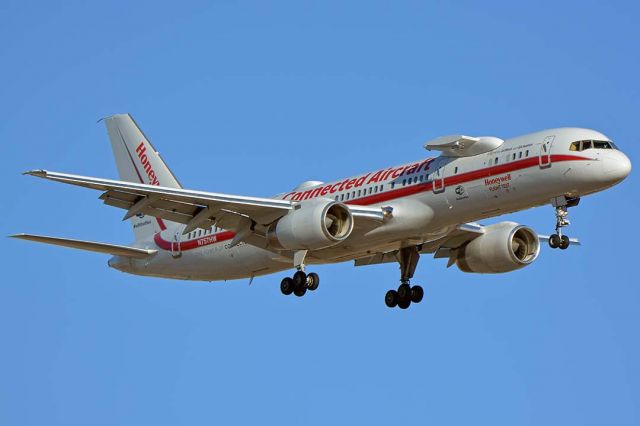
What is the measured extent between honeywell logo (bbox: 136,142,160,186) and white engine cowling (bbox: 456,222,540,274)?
46.9 ft

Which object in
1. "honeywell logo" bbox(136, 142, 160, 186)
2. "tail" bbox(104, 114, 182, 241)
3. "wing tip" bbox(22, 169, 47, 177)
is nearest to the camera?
"wing tip" bbox(22, 169, 47, 177)

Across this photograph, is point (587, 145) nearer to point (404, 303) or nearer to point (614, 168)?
point (614, 168)

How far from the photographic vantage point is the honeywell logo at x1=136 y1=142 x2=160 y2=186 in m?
59.2

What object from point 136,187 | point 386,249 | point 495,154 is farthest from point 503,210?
point 136,187

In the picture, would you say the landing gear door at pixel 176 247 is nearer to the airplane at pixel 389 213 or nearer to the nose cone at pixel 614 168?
the airplane at pixel 389 213

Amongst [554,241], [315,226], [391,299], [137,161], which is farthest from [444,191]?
[137,161]

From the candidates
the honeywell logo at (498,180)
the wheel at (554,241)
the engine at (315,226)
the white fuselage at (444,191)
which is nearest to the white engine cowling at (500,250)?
the white fuselage at (444,191)

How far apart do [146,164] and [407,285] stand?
45.8 ft

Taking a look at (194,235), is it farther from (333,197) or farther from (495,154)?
(495,154)

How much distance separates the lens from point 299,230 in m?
48.0

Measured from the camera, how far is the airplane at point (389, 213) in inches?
1804

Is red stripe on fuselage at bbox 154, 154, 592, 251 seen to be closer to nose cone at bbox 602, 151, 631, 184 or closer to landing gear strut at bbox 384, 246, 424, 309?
nose cone at bbox 602, 151, 631, 184

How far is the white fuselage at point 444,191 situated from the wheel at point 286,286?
0.97m

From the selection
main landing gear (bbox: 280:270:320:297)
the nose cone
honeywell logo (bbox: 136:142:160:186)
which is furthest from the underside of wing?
the nose cone
